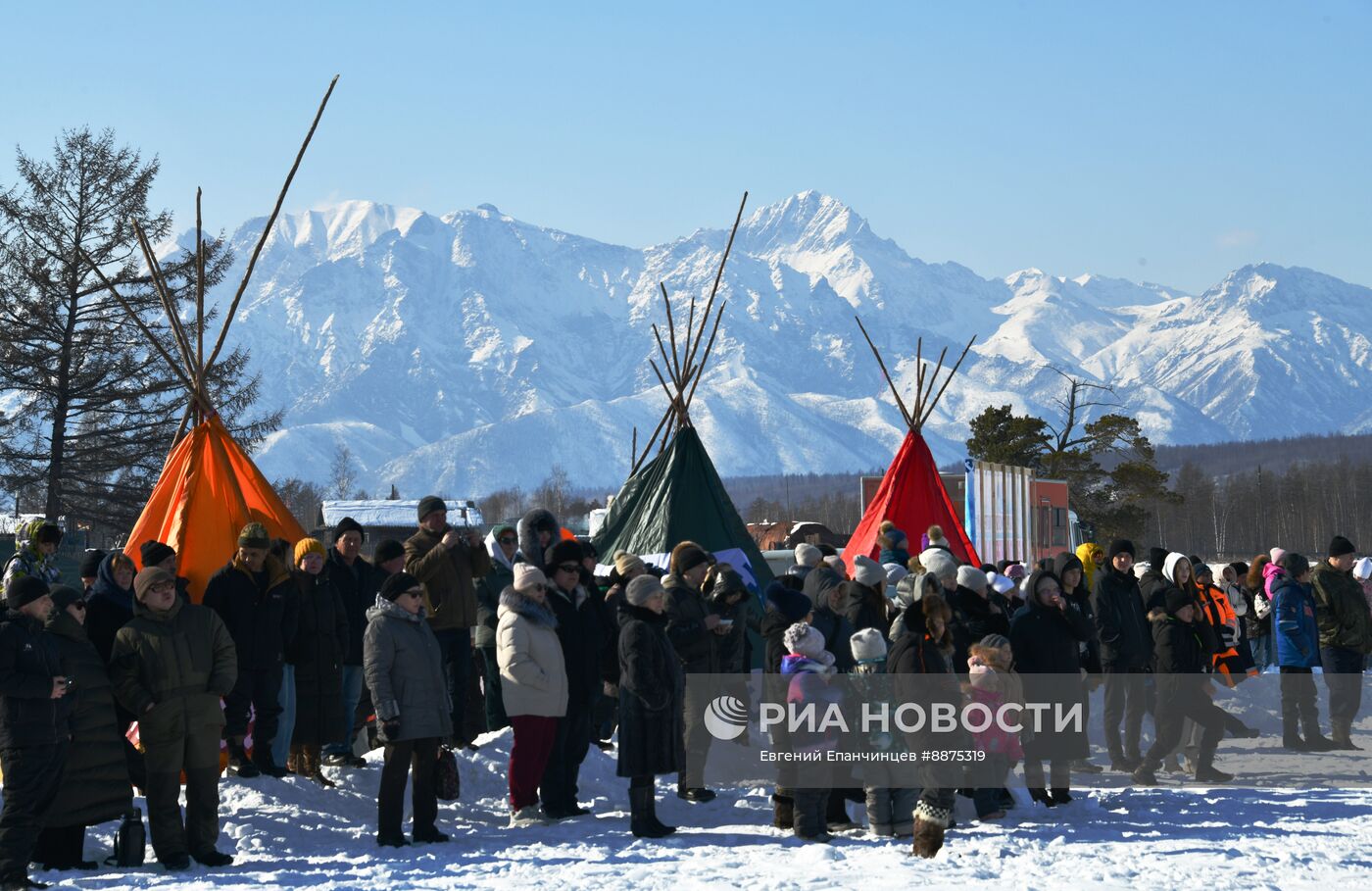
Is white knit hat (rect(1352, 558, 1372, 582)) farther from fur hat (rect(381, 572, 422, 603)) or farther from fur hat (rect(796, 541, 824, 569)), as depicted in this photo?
fur hat (rect(381, 572, 422, 603))

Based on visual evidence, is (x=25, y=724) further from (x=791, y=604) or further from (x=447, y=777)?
(x=791, y=604)

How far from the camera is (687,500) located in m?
16.5

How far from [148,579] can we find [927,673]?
382cm

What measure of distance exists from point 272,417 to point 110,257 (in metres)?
7.79

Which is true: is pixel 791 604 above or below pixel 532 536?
below

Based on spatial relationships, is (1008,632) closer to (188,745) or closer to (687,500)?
(188,745)

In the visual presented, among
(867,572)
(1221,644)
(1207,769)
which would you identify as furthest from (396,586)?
(1221,644)

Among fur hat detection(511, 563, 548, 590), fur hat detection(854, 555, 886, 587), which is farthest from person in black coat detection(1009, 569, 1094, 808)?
fur hat detection(511, 563, 548, 590)

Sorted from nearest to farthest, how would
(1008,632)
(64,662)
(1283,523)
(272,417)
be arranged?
(64,662) → (1008,632) → (272,417) → (1283,523)

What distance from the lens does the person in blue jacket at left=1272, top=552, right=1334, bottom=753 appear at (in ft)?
41.3

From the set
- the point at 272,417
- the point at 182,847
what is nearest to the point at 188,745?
the point at 182,847

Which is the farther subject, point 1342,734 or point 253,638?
point 1342,734

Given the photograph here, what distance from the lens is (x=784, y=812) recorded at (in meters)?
8.82

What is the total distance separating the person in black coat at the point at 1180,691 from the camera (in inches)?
421
